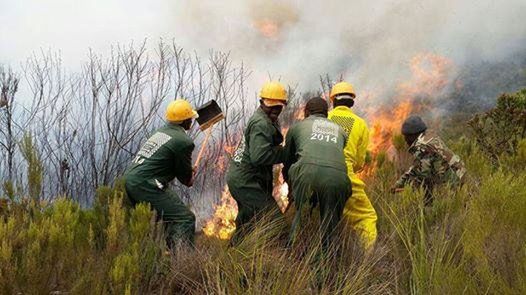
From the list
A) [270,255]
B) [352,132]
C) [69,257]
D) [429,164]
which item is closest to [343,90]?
[352,132]

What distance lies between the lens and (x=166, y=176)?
5.85m

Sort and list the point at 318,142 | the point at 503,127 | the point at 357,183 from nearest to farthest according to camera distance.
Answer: the point at 318,142 → the point at 357,183 → the point at 503,127

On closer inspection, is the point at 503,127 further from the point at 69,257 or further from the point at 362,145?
the point at 69,257

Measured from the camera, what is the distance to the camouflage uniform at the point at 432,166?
5879mm

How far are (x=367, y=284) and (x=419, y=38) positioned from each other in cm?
2701

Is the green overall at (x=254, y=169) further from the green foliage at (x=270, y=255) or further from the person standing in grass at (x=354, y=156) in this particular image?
the person standing in grass at (x=354, y=156)

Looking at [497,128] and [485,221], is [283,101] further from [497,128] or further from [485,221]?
[497,128]

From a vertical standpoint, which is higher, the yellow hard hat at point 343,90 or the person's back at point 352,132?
the yellow hard hat at point 343,90

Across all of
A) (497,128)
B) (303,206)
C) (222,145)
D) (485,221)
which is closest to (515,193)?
(485,221)

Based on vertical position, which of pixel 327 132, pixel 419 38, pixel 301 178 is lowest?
pixel 301 178

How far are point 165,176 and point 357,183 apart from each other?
1.99 m

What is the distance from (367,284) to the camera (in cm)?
395

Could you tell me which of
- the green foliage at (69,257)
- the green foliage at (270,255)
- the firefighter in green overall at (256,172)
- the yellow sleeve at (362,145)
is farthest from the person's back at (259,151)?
the green foliage at (69,257)

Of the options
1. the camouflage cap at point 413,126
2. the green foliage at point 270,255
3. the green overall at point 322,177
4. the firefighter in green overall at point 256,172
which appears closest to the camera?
the green foliage at point 270,255
